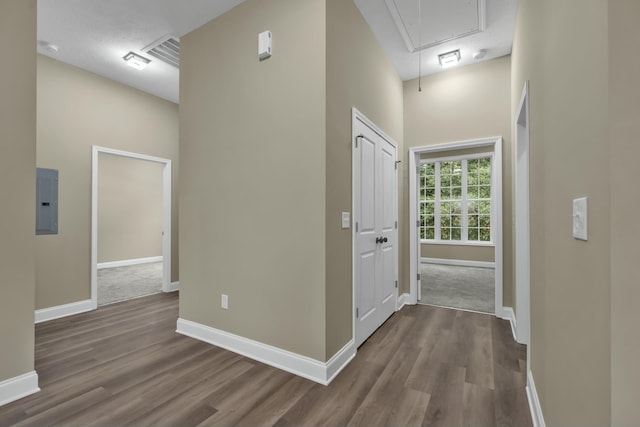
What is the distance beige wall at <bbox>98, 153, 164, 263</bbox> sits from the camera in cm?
677

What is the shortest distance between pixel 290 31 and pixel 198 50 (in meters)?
1.23

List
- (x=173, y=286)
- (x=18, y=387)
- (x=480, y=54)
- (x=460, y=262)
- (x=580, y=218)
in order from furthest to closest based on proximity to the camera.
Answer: (x=460, y=262) < (x=173, y=286) < (x=480, y=54) < (x=18, y=387) < (x=580, y=218)

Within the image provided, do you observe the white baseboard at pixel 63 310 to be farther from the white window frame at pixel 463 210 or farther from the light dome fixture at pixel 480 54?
the white window frame at pixel 463 210

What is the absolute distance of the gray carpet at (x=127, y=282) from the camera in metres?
4.37

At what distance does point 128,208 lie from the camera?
23.8 feet

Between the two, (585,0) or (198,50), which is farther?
(198,50)

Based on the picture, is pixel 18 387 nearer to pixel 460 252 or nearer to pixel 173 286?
pixel 173 286

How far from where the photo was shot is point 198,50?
2930mm

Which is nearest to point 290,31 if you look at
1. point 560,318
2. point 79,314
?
point 560,318

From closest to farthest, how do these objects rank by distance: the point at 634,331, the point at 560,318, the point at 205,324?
the point at 634,331, the point at 560,318, the point at 205,324

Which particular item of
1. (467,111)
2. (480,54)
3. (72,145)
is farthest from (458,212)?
(72,145)

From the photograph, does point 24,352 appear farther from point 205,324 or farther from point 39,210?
point 39,210

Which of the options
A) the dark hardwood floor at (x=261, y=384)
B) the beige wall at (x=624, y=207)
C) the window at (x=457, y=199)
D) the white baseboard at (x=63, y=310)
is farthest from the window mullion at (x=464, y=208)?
the white baseboard at (x=63, y=310)

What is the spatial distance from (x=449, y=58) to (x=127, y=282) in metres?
6.23
